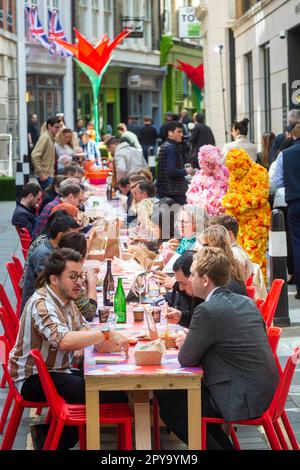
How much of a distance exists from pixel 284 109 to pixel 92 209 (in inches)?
372

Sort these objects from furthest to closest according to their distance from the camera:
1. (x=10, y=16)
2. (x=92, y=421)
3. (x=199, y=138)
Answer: (x=10, y=16), (x=199, y=138), (x=92, y=421)

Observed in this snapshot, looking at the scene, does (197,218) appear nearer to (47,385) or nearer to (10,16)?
(47,385)

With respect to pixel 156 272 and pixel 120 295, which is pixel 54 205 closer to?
pixel 156 272

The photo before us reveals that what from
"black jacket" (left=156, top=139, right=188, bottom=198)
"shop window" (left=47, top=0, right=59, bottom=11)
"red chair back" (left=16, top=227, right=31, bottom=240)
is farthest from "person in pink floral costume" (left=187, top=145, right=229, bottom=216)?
"shop window" (left=47, top=0, right=59, bottom=11)

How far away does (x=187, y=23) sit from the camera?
62969 millimetres

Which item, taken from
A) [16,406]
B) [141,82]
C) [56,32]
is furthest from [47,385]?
[141,82]

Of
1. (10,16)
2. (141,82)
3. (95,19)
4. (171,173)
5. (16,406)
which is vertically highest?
(95,19)

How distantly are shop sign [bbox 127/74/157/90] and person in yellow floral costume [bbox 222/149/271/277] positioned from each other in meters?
44.1

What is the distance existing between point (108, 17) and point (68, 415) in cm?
4877

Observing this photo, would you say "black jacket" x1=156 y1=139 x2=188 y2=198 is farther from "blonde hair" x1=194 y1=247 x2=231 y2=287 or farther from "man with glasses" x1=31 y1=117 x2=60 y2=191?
"blonde hair" x1=194 y1=247 x2=231 y2=287

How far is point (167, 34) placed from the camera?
206ft

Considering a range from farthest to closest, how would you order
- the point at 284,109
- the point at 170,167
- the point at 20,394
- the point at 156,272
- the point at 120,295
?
1. the point at 284,109
2. the point at 170,167
3. the point at 156,272
4. the point at 120,295
5. the point at 20,394

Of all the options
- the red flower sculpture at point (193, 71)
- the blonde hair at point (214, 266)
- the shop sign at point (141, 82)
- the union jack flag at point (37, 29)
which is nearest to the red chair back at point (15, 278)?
the blonde hair at point (214, 266)
